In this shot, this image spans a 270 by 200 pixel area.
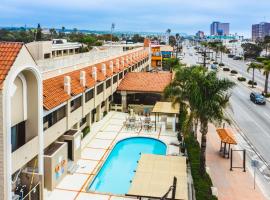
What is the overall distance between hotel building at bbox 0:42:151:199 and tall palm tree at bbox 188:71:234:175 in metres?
9.32

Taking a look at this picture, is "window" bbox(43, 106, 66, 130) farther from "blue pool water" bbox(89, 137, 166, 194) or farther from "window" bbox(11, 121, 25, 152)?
"blue pool water" bbox(89, 137, 166, 194)

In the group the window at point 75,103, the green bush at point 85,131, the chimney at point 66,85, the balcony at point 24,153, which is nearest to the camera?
the balcony at point 24,153

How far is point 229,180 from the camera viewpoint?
23266 mm

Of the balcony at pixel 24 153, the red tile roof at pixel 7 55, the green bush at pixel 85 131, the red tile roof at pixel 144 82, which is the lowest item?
the green bush at pixel 85 131

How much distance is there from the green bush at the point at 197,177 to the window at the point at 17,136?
10.3 m

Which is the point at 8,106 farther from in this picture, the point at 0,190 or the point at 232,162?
the point at 232,162

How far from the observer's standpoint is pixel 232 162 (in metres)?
26.6

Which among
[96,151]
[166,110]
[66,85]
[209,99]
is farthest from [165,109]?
[209,99]

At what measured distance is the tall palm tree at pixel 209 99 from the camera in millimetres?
21594

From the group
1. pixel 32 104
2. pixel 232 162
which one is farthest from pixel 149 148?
pixel 32 104

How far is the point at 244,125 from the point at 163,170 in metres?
21.2

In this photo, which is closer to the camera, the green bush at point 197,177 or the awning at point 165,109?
the green bush at point 197,177

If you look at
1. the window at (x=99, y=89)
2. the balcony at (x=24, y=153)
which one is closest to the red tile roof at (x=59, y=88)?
the window at (x=99, y=89)

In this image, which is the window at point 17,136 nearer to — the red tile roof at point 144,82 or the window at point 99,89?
the window at point 99,89
